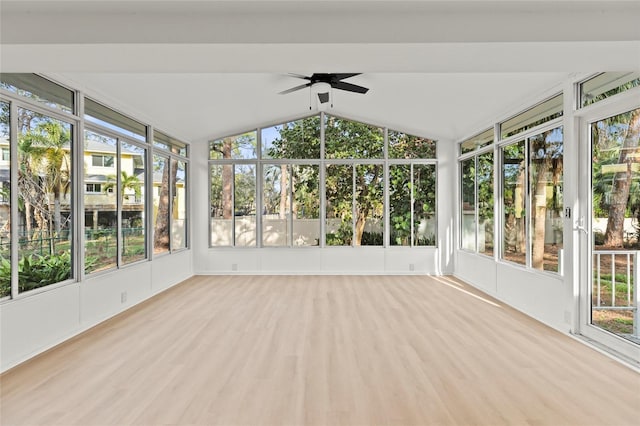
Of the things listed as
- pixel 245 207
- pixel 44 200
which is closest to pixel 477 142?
pixel 245 207

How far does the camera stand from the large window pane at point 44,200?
3.27 metres

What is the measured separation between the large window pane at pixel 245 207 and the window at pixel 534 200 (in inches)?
182

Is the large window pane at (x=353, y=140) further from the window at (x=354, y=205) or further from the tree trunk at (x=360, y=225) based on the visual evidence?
the tree trunk at (x=360, y=225)

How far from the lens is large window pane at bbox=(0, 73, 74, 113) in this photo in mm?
3109

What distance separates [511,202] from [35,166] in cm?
573

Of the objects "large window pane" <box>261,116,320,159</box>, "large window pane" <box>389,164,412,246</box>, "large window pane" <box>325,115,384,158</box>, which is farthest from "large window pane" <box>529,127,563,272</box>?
"large window pane" <box>261,116,320,159</box>

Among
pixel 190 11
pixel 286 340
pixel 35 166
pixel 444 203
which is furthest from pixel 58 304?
pixel 444 203

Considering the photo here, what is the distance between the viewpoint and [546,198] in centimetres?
425

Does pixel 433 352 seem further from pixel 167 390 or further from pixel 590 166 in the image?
pixel 590 166

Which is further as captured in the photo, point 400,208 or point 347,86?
point 400,208

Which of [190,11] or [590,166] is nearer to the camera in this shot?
[190,11]

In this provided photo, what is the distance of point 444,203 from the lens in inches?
284

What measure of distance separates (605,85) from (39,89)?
17.8 ft

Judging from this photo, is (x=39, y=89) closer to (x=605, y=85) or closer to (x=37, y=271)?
A: (x=37, y=271)
